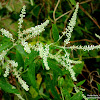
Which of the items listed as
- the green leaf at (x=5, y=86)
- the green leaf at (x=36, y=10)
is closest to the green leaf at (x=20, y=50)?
the green leaf at (x=5, y=86)

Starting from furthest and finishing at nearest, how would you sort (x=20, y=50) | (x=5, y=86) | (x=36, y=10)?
(x=36, y=10), (x=5, y=86), (x=20, y=50)

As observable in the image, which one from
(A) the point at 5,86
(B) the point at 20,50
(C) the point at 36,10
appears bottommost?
(A) the point at 5,86

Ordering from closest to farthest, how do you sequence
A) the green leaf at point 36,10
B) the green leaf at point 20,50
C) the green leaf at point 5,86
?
the green leaf at point 20,50 → the green leaf at point 5,86 → the green leaf at point 36,10

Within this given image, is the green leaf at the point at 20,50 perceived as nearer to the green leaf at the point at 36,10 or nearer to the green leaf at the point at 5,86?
the green leaf at the point at 5,86

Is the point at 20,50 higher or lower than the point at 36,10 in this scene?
lower

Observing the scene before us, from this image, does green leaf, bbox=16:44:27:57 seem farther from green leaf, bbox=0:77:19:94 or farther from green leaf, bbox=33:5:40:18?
green leaf, bbox=33:5:40:18

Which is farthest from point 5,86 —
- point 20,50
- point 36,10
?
point 36,10

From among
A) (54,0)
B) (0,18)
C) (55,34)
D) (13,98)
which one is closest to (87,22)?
(54,0)

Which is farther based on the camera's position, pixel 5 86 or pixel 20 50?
pixel 5 86

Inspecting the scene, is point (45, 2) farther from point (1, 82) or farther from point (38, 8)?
point (1, 82)

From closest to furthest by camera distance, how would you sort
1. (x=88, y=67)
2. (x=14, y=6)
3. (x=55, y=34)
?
(x=55, y=34)
(x=88, y=67)
(x=14, y=6)

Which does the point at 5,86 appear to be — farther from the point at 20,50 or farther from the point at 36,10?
the point at 36,10

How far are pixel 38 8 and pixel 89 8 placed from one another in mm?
871

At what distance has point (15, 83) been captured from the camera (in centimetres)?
180
